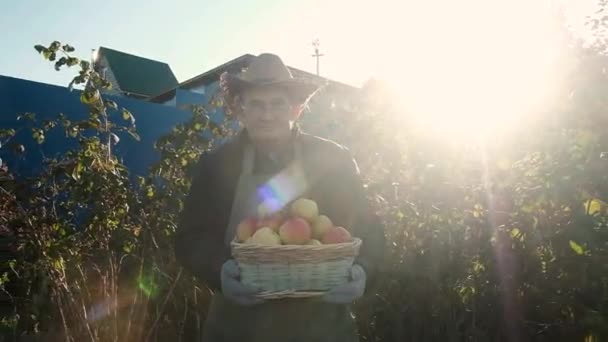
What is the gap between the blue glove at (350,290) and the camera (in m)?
1.70

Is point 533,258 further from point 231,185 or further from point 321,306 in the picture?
point 231,185

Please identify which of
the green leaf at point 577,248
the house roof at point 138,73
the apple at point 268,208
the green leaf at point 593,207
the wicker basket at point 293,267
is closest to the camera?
the wicker basket at point 293,267

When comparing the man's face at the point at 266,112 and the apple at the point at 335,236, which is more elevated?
the man's face at the point at 266,112

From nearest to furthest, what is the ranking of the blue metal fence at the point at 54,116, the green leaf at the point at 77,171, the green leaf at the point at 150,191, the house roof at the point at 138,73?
the green leaf at the point at 77,171 → the green leaf at the point at 150,191 → the blue metal fence at the point at 54,116 → the house roof at the point at 138,73

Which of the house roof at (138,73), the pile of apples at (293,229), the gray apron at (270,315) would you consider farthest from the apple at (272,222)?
the house roof at (138,73)

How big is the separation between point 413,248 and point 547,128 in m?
0.92

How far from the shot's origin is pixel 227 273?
1.75m

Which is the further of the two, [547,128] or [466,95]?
[466,95]

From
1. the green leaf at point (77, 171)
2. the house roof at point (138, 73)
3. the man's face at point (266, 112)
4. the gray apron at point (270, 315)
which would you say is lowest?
the gray apron at point (270, 315)

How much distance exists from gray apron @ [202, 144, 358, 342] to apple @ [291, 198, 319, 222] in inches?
8.2

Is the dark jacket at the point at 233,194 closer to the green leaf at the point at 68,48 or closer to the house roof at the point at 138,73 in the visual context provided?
the green leaf at the point at 68,48

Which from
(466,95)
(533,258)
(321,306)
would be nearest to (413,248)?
(533,258)

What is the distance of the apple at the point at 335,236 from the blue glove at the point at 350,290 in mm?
98

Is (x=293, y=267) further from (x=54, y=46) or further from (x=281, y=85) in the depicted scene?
(x=54, y=46)
